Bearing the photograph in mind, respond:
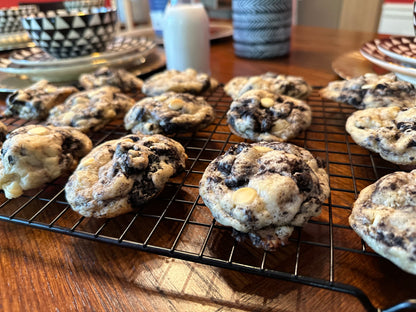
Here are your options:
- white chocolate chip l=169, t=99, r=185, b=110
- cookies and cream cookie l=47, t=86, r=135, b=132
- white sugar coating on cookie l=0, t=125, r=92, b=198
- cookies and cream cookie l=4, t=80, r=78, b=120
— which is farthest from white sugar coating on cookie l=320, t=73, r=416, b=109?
cookies and cream cookie l=4, t=80, r=78, b=120

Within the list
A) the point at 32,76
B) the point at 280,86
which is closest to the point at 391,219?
the point at 280,86

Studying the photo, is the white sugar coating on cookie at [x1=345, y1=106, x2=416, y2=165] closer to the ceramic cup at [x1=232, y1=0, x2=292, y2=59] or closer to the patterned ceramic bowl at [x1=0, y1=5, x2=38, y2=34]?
the ceramic cup at [x1=232, y1=0, x2=292, y2=59]

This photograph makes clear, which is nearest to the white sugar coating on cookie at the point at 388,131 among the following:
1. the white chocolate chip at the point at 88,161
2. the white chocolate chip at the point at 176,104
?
the white chocolate chip at the point at 176,104

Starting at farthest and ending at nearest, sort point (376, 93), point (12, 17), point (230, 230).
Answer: point (12, 17), point (376, 93), point (230, 230)

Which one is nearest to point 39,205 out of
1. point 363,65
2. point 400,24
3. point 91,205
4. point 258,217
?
point 91,205

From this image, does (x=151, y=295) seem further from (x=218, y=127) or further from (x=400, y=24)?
(x=400, y=24)

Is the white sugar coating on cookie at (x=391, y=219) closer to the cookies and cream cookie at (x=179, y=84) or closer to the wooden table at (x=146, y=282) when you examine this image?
the wooden table at (x=146, y=282)

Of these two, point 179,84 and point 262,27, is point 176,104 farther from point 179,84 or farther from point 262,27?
point 262,27
